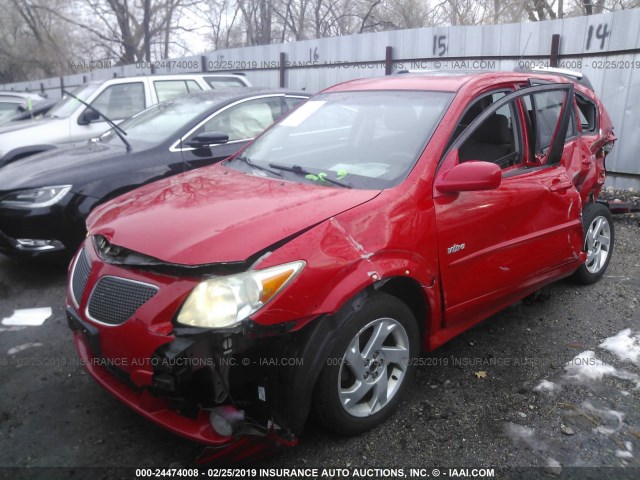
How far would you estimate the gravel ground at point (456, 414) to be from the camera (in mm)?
2492

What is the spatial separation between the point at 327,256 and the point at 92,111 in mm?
5752

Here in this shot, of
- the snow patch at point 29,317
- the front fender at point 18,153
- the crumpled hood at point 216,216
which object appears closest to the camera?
the crumpled hood at point 216,216

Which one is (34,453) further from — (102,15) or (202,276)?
(102,15)

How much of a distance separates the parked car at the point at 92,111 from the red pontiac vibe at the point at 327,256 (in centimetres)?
438

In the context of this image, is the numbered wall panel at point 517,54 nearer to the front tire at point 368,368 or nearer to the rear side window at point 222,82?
the rear side window at point 222,82

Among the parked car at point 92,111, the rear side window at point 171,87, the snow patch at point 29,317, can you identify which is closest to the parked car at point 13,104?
the parked car at point 92,111

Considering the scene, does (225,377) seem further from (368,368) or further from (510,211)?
(510,211)

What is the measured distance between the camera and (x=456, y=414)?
284cm

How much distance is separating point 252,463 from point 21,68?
140ft

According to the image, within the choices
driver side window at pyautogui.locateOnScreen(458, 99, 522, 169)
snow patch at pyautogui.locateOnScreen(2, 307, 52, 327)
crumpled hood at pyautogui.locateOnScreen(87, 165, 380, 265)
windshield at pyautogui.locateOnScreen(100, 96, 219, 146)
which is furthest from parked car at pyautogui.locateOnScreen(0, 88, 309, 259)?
driver side window at pyautogui.locateOnScreen(458, 99, 522, 169)

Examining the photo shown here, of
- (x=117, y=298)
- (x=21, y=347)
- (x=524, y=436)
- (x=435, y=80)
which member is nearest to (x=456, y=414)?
(x=524, y=436)

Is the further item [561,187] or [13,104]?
[13,104]

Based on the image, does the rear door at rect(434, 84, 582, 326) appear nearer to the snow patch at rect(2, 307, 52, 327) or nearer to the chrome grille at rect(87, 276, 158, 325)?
the chrome grille at rect(87, 276, 158, 325)

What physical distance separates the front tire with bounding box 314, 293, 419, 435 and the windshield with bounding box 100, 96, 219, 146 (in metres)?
3.26
